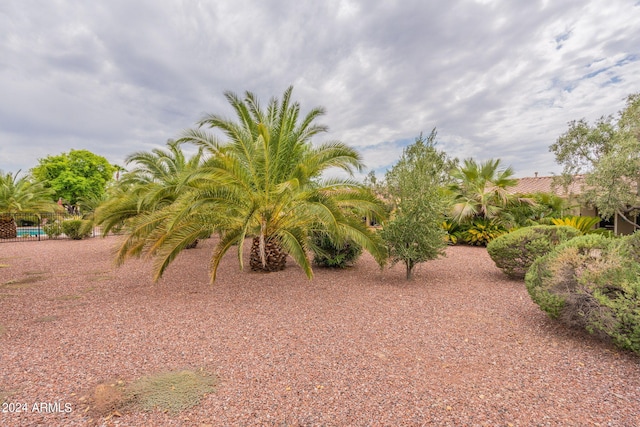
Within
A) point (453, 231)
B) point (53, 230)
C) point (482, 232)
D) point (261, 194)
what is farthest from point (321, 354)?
point (53, 230)

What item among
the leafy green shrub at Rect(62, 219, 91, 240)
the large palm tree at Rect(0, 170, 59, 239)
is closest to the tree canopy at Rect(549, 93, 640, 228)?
the leafy green shrub at Rect(62, 219, 91, 240)

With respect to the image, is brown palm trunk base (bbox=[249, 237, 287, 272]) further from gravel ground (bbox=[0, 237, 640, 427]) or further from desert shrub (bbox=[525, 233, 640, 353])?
desert shrub (bbox=[525, 233, 640, 353])

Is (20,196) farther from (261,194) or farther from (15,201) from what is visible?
(261,194)

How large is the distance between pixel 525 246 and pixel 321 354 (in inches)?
226

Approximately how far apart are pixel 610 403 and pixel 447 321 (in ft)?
7.23

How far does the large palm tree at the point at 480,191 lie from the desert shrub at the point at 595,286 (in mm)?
9654

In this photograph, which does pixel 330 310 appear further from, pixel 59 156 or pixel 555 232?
pixel 59 156

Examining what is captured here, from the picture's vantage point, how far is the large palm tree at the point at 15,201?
731 inches

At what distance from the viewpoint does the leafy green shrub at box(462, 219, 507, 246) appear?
46.0 feet

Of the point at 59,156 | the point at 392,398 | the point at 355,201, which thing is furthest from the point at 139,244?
the point at 59,156

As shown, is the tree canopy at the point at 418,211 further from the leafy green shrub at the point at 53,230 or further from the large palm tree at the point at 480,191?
the leafy green shrub at the point at 53,230

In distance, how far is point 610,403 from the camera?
9.36 ft

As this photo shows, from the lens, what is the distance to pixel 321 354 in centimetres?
388

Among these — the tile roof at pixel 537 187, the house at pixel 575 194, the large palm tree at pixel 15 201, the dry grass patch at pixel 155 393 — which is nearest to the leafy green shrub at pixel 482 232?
the house at pixel 575 194
